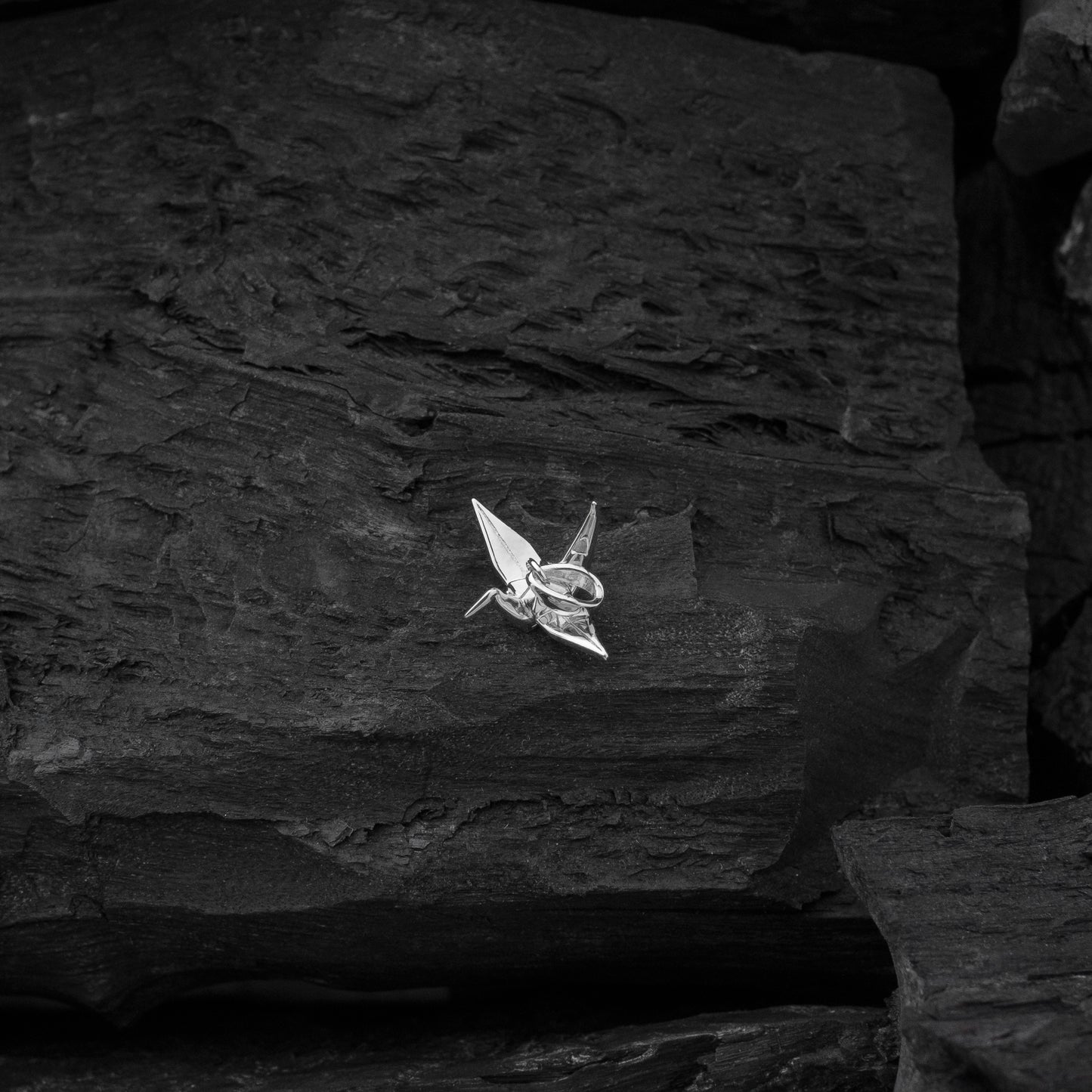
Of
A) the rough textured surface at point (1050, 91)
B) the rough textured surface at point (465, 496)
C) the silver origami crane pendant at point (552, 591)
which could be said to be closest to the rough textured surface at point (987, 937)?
the rough textured surface at point (465, 496)

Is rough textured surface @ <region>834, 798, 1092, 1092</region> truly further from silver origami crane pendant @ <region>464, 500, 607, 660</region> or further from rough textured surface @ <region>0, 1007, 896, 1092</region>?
silver origami crane pendant @ <region>464, 500, 607, 660</region>

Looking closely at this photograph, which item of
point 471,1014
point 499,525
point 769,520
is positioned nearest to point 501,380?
point 499,525

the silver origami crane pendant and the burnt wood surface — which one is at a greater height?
the burnt wood surface

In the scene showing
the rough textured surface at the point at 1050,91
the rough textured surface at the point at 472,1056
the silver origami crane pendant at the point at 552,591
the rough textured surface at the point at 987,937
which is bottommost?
the rough textured surface at the point at 472,1056

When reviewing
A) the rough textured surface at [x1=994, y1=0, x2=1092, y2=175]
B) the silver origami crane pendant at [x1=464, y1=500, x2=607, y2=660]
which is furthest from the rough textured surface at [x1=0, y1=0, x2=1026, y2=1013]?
the rough textured surface at [x1=994, y1=0, x2=1092, y2=175]

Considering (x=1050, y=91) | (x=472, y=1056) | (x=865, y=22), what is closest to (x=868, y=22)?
(x=865, y=22)

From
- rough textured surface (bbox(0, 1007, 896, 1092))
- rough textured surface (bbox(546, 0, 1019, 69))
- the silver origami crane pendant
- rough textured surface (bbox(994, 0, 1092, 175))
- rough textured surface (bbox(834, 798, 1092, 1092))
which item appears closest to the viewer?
rough textured surface (bbox(834, 798, 1092, 1092))

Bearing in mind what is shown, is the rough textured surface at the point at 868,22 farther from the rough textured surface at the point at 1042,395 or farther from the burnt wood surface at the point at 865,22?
the rough textured surface at the point at 1042,395
